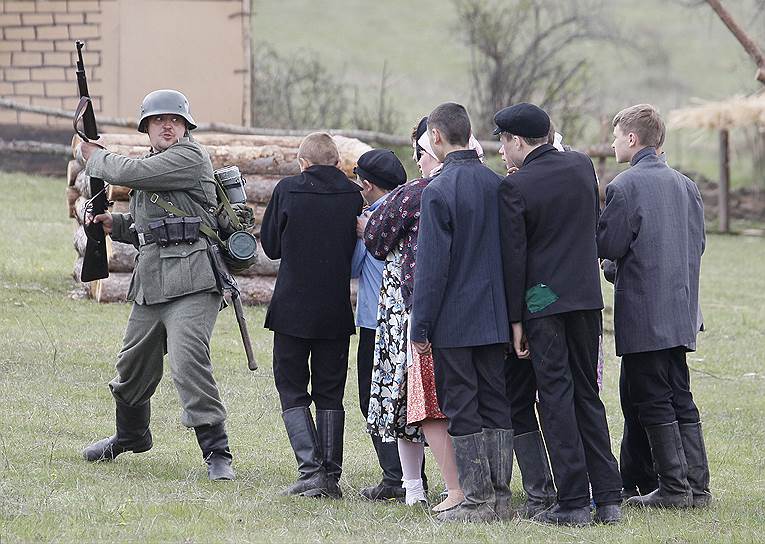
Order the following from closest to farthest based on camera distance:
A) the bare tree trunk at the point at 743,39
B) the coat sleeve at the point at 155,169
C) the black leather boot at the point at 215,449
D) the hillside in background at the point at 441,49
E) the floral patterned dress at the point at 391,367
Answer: the floral patterned dress at the point at 391,367 → the coat sleeve at the point at 155,169 → the black leather boot at the point at 215,449 → the bare tree trunk at the point at 743,39 → the hillside in background at the point at 441,49

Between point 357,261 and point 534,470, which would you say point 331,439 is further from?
point 534,470

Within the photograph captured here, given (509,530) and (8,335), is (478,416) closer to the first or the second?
(509,530)

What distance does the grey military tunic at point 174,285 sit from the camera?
22.0 ft

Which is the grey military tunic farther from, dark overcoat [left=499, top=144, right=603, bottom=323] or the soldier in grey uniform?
dark overcoat [left=499, top=144, right=603, bottom=323]

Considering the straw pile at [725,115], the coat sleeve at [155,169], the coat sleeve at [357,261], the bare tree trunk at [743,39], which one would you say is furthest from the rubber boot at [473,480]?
the straw pile at [725,115]

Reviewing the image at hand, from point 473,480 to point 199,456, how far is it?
2.08m

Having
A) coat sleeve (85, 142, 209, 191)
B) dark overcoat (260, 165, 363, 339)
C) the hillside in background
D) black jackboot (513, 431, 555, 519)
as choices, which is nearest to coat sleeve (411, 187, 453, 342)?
dark overcoat (260, 165, 363, 339)

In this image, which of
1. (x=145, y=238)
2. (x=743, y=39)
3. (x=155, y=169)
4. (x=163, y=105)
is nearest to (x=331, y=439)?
(x=145, y=238)

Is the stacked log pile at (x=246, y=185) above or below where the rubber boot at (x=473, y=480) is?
above

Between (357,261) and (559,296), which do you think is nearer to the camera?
(559,296)

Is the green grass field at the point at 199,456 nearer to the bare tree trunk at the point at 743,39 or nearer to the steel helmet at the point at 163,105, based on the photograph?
the steel helmet at the point at 163,105

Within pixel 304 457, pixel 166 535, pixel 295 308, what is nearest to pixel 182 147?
pixel 295 308

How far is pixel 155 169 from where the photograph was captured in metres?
6.66

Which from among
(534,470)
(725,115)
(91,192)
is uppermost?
(725,115)
